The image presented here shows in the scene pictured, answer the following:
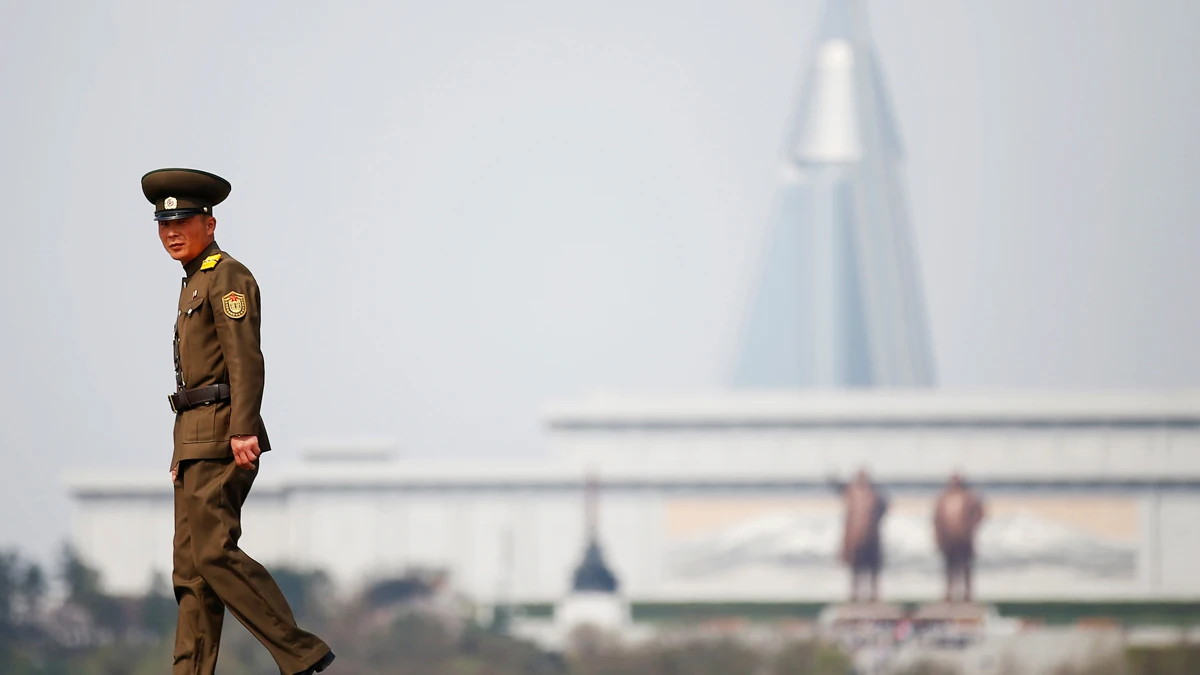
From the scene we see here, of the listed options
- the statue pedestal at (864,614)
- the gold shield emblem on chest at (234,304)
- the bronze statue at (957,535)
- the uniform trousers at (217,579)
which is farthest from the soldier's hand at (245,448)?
the bronze statue at (957,535)

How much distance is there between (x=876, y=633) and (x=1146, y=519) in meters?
17.8

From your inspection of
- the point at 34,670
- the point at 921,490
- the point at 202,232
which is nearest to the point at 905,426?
the point at 921,490

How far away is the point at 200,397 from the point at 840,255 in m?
97.7

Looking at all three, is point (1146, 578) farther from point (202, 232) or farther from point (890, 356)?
point (202, 232)

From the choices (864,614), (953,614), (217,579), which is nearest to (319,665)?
(217,579)

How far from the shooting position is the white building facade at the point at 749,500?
80375 mm

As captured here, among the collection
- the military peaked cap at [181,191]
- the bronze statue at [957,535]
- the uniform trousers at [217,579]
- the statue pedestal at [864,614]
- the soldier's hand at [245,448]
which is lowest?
the statue pedestal at [864,614]

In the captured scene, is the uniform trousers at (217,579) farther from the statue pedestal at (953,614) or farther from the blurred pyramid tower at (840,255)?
the blurred pyramid tower at (840,255)

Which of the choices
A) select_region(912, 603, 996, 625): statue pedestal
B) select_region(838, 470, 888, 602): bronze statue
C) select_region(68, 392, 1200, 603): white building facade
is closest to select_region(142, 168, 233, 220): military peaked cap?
select_region(912, 603, 996, 625): statue pedestal

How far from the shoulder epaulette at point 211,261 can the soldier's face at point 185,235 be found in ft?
0.19

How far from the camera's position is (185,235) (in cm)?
870

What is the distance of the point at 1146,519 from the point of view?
8038 cm

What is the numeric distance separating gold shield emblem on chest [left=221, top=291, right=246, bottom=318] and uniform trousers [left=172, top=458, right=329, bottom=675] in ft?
1.56

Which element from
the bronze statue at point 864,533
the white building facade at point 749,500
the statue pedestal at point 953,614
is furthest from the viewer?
the white building facade at point 749,500
